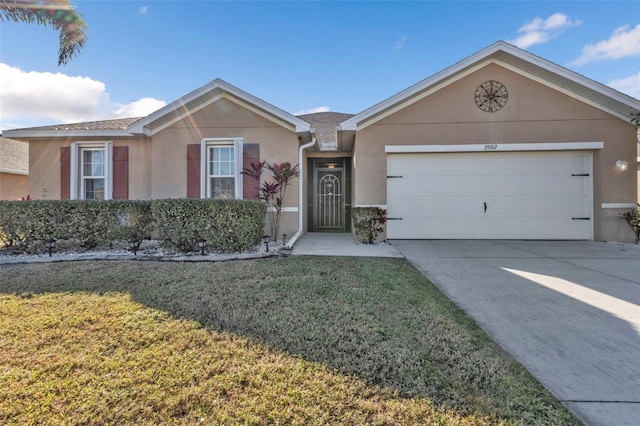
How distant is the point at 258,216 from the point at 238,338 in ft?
13.0

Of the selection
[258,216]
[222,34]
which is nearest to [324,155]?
[258,216]

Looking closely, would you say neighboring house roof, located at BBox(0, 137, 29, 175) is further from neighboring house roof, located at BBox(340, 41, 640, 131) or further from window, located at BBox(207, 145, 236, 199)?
neighboring house roof, located at BBox(340, 41, 640, 131)

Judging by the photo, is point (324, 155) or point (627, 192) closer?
point (627, 192)

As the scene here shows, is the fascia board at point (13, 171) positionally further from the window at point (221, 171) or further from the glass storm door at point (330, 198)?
the glass storm door at point (330, 198)

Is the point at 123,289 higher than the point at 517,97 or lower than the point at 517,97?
lower

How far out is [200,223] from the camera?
593cm

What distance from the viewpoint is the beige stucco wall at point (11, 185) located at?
41.1 feet

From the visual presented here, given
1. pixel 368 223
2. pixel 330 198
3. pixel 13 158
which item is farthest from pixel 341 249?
pixel 13 158

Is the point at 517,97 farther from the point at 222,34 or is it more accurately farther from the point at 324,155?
the point at 222,34

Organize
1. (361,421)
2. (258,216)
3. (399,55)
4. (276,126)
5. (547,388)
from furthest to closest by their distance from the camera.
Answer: (399,55) < (276,126) < (258,216) < (547,388) < (361,421)

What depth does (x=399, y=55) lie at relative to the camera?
11.6m

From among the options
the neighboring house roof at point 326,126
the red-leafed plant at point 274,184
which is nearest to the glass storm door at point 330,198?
the neighboring house roof at point 326,126

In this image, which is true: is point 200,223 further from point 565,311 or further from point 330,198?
point 565,311

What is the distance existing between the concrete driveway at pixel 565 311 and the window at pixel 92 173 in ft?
29.8
